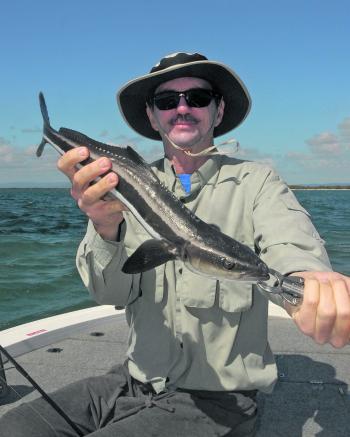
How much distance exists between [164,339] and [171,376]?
0.87 ft

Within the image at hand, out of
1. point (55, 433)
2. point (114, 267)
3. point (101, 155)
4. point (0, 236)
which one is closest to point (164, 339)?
point (114, 267)

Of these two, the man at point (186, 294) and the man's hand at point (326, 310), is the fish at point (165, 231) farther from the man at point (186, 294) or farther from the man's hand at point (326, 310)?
the man's hand at point (326, 310)

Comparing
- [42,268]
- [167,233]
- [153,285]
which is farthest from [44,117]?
[42,268]

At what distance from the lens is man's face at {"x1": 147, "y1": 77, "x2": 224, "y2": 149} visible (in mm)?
3707

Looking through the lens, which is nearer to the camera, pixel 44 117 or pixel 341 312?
pixel 341 312

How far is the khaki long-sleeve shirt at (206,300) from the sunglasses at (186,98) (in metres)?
0.53

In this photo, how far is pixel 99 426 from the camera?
343cm

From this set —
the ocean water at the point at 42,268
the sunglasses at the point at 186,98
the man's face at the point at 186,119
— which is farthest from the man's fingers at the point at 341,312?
the ocean water at the point at 42,268

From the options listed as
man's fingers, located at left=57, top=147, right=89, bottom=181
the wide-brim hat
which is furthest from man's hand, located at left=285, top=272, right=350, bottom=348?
the wide-brim hat

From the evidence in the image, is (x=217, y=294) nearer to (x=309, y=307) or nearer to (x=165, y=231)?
(x=165, y=231)

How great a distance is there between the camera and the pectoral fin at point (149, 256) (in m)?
2.64

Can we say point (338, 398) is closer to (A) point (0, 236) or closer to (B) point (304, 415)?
(B) point (304, 415)

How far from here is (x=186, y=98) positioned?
12.4 feet

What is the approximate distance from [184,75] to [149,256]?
6.15 ft
